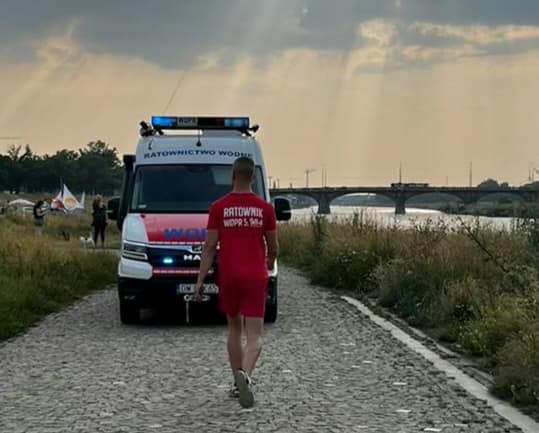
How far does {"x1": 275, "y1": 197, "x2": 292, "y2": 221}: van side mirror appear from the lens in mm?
12453

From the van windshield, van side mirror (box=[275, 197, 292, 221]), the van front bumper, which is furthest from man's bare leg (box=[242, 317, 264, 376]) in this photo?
van side mirror (box=[275, 197, 292, 221])

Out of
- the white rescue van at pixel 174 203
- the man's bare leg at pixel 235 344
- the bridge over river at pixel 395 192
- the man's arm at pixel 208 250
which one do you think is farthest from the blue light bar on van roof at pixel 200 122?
the bridge over river at pixel 395 192

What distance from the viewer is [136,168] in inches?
486

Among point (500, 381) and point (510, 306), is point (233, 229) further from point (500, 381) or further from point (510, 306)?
point (510, 306)

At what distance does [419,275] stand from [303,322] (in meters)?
2.57

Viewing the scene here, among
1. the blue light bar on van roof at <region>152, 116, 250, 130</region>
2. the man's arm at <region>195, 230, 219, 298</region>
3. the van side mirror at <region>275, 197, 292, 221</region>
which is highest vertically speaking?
the blue light bar on van roof at <region>152, 116, 250, 130</region>

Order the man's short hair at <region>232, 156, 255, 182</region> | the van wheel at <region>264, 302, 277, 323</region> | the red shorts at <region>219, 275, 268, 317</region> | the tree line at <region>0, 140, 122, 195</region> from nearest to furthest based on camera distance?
the red shorts at <region>219, 275, 268, 317</region> → the man's short hair at <region>232, 156, 255, 182</region> → the van wheel at <region>264, 302, 277, 323</region> → the tree line at <region>0, 140, 122, 195</region>

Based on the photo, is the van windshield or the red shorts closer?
the red shorts

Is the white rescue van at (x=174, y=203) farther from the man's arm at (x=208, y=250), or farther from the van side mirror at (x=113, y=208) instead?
the man's arm at (x=208, y=250)

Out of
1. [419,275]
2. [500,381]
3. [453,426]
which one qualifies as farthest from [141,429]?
[419,275]

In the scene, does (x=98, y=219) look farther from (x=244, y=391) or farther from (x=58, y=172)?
(x=58, y=172)

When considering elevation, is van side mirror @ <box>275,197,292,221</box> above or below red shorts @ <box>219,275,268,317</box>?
above

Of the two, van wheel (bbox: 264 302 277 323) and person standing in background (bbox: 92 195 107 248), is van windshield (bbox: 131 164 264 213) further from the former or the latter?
person standing in background (bbox: 92 195 107 248)

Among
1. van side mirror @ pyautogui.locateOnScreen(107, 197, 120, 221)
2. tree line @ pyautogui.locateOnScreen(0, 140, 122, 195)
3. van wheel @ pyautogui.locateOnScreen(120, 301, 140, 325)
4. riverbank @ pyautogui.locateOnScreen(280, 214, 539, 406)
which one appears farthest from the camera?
tree line @ pyautogui.locateOnScreen(0, 140, 122, 195)
